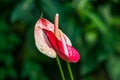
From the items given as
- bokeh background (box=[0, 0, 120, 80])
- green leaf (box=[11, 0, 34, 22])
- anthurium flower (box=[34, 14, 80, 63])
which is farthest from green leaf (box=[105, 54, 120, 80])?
anthurium flower (box=[34, 14, 80, 63])

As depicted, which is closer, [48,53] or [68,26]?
[48,53]

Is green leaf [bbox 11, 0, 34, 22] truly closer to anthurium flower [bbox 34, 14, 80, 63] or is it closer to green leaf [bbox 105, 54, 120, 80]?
green leaf [bbox 105, 54, 120, 80]

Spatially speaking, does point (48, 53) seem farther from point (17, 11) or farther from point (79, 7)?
point (79, 7)

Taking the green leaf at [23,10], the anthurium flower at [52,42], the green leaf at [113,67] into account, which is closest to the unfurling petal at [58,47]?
the anthurium flower at [52,42]

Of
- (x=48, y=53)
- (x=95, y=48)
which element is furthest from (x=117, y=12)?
(x=48, y=53)

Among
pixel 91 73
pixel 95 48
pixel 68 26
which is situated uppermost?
pixel 68 26

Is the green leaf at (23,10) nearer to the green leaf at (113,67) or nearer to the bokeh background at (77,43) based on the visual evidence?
the bokeh background at (77,43)

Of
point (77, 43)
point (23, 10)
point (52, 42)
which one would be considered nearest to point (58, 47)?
point (52, 42)
